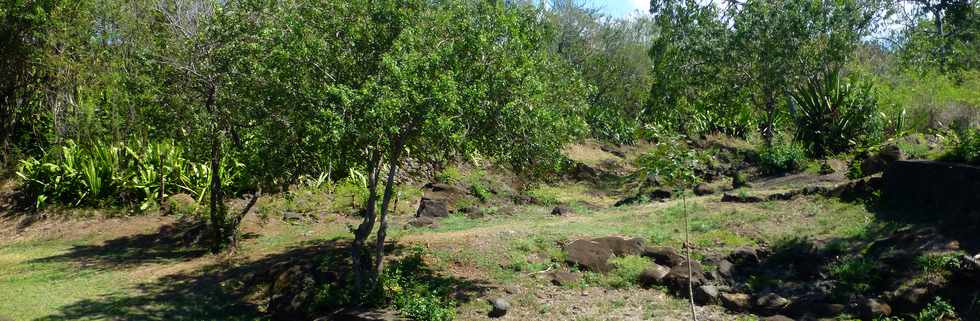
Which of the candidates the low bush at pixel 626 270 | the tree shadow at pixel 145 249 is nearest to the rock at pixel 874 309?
the low bush at pixel 626 270

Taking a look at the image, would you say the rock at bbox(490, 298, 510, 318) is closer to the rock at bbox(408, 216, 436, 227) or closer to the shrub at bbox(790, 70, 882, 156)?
the rock at bbox(408, 216, 436, 227)

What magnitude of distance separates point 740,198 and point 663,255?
13.1 feet

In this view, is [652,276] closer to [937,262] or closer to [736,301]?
[736,301]

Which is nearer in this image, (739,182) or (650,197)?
(650,197)

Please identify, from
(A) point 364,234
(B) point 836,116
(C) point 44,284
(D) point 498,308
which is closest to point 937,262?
(D) point 498,308

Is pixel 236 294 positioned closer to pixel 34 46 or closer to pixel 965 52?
pixel 34 46

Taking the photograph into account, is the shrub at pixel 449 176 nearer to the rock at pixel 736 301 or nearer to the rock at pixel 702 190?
Result: the rock at pixel 702 190

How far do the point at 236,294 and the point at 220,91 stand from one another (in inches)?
120

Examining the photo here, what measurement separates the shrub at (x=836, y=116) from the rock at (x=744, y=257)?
879 centimetres

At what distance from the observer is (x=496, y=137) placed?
411 inches

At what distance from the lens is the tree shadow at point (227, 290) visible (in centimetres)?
1091

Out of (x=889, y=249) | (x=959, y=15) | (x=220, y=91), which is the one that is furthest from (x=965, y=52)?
(x=220, y=91)

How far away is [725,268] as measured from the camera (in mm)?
11734

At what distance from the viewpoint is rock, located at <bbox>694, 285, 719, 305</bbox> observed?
10656 millimetres
